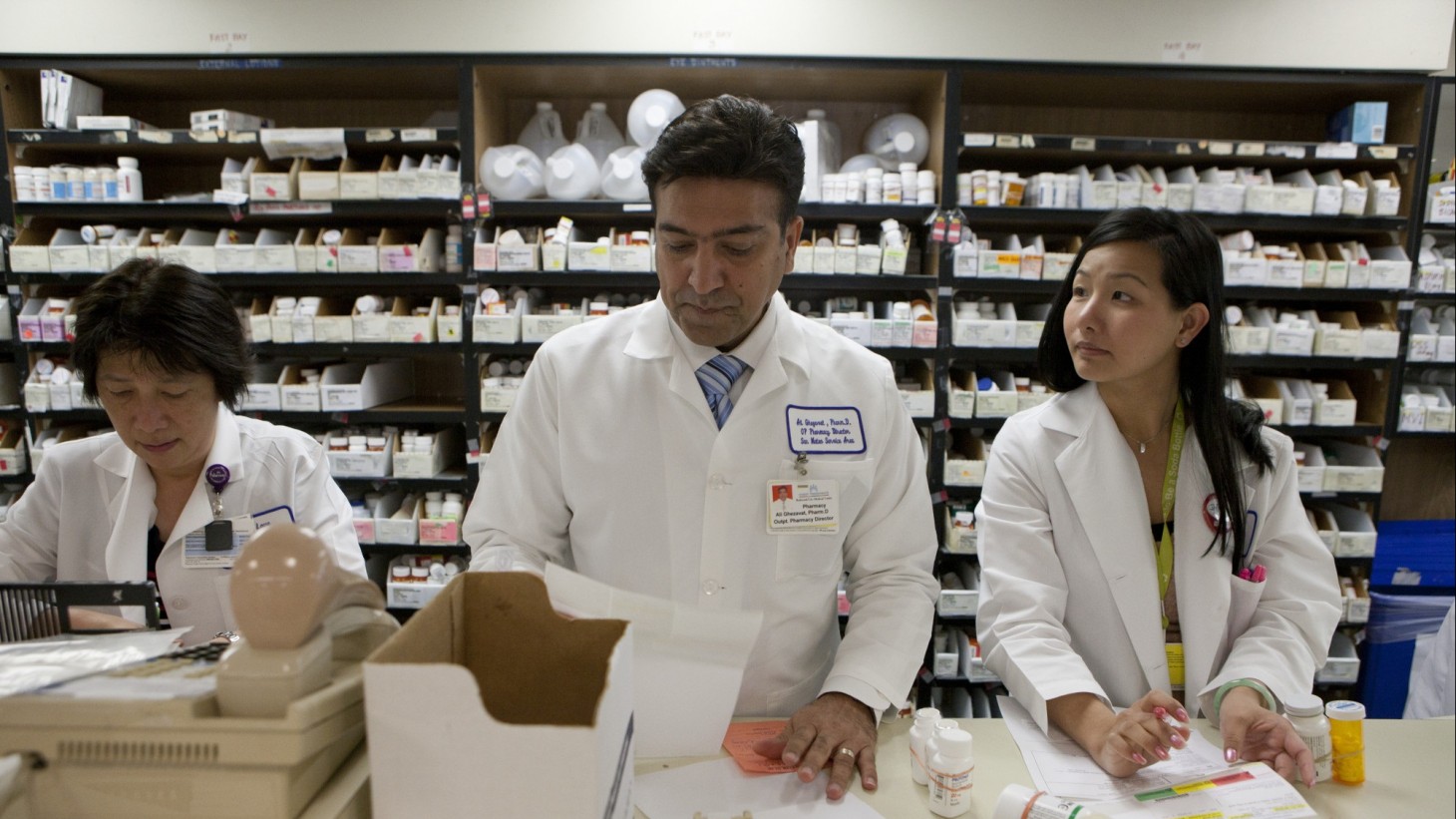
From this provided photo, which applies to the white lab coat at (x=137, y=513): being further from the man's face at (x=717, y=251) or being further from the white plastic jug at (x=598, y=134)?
the white plastic jug at (x=598, y=134)

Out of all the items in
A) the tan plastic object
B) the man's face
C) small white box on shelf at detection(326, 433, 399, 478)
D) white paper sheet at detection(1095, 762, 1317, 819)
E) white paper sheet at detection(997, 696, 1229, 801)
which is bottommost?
white paper sheet at detection(997, 696, 1229, 801)

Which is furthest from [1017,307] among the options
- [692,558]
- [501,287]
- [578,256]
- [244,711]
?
[244,711]

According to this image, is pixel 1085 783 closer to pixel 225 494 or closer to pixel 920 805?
pixel 920 805

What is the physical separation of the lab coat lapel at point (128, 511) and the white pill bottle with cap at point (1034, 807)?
5.66ft

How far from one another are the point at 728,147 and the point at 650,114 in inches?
85.1

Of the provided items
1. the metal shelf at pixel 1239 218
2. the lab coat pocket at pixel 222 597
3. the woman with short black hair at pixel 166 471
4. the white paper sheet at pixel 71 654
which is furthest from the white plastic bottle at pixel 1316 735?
the metal shelf at pixel 1239 218

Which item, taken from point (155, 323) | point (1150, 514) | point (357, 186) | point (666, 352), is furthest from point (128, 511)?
point (1150, 514)

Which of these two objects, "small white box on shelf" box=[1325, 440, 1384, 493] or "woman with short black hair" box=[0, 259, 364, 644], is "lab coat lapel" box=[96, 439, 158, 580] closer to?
"woman with short black hair" box=[0, 259, 364, 644]

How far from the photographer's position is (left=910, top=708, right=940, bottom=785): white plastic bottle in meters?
1.16

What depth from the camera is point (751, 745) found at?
1.23m

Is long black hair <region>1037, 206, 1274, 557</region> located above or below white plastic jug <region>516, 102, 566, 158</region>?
below

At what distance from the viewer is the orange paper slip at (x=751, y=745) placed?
1165 millimetres

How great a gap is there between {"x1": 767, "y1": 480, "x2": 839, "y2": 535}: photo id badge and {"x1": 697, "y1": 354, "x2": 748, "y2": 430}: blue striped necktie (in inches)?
6.7

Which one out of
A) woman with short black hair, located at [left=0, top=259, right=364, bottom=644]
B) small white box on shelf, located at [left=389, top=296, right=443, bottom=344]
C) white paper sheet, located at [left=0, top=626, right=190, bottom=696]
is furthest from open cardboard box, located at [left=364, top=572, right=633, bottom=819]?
small white box on shelf, located at [left=389, top=296, right=443, bottom=344]
